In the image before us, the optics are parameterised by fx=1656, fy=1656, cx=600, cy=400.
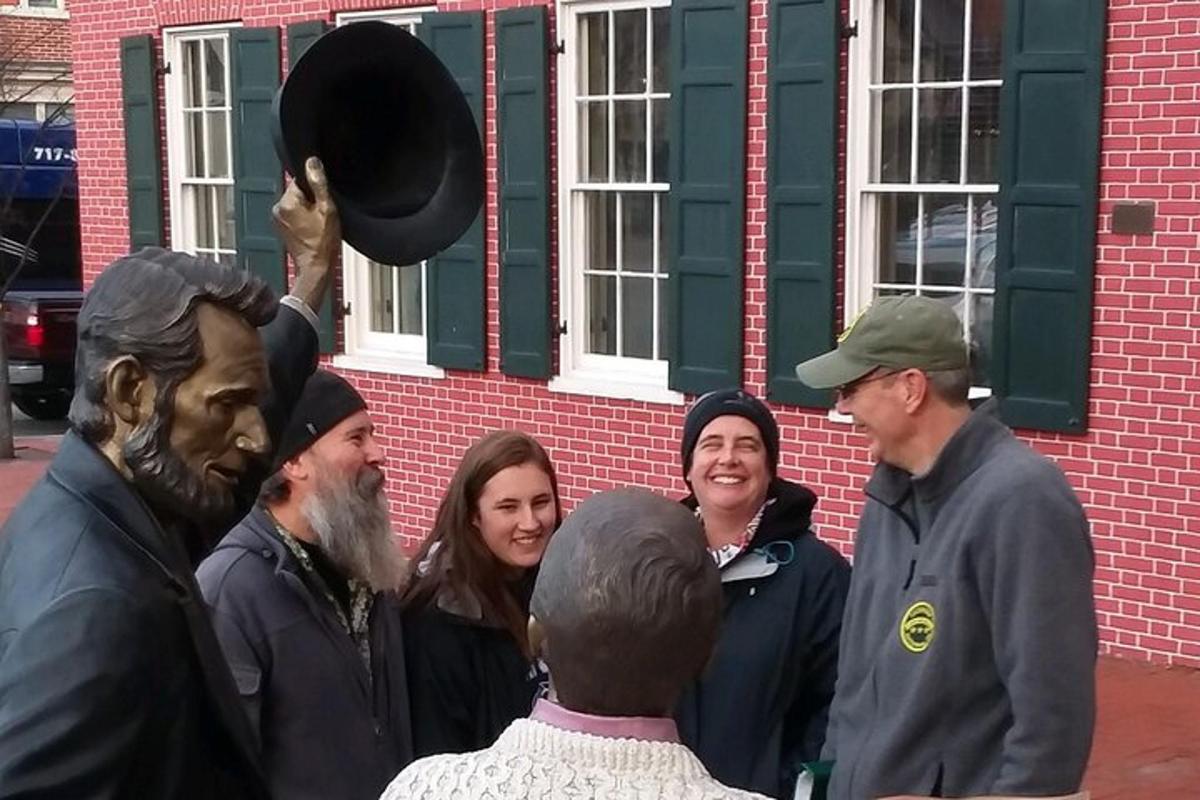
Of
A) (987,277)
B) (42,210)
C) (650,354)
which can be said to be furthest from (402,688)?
(42,210)

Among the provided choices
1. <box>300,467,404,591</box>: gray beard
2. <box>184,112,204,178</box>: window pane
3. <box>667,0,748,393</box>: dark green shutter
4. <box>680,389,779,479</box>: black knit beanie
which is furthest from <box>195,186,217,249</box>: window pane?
<box>300,467,404,591</box>: gray beard

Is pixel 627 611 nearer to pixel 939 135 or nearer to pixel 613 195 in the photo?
pixel 939 135

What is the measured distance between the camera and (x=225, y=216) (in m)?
11.7

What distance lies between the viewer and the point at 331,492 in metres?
3.38

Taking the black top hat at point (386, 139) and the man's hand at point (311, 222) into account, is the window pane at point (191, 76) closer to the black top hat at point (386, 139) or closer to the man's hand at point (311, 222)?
the black top hat at point (386, 139)

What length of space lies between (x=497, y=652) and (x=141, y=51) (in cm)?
934

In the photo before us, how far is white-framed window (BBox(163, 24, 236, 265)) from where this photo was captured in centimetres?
1154

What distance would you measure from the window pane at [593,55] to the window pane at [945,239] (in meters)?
2.21

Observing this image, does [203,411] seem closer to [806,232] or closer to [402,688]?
[402,688]

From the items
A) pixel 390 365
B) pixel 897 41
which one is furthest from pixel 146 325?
pixel 390 365

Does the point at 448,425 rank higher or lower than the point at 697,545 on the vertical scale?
lower

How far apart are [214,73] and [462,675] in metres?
8.93

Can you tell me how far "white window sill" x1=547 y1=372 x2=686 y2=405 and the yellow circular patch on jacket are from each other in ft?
18.7

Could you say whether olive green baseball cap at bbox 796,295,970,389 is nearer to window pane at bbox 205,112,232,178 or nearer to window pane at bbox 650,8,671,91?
window pane at bbox 650,8,671,91
